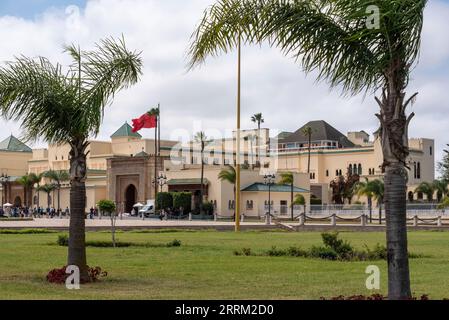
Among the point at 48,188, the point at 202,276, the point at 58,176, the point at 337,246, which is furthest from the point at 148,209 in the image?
the point at 202,276

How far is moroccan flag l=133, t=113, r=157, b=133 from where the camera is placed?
315 feet

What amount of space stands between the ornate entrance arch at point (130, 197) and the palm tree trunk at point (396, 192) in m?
91.4

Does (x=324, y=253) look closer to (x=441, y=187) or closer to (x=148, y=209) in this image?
(x=148, y=209)

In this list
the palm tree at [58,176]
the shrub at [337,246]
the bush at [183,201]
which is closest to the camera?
the shrub at [337,246]

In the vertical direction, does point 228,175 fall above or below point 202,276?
above

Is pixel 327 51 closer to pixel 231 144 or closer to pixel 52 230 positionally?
pixel 52 230

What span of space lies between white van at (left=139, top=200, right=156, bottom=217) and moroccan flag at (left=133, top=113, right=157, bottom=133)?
8533mm

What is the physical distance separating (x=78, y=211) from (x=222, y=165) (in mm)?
77886

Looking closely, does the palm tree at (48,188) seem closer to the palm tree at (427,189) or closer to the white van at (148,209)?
the white van at (148,209)

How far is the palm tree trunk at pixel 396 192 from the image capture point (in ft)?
40.1

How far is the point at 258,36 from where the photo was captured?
1335 cm

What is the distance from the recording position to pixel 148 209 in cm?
9250

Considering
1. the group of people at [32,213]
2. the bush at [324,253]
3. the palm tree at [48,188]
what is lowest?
the bush at [324,253]

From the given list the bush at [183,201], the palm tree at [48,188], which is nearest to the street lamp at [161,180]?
the bush at [183,201]
